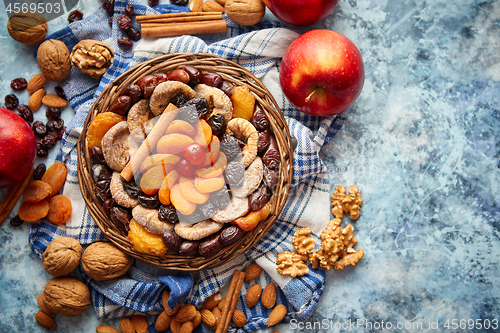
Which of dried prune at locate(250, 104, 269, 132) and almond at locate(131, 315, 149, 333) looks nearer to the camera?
dried prune at locate(250, 104, 269, 132)

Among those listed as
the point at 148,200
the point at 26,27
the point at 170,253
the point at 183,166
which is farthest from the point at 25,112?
the point at 170,253

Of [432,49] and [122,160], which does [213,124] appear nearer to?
[122,160]

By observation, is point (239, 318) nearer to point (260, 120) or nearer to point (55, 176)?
point (260, 120)

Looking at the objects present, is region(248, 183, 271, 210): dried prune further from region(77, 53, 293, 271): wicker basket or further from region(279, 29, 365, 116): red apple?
region(279, 29, 365, 116): red apple

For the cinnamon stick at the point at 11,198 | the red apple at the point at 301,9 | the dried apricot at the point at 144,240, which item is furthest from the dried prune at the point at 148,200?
the red apple at the point at 301,9

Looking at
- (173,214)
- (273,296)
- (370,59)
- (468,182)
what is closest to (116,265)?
(173,214)

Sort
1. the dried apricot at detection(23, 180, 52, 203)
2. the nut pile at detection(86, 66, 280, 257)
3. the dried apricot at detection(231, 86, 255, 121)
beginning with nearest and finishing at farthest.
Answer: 1. the nut pile at detection(86, 66, 280, 257)
2. the dried apricot at detection(231, 86, 255, 121)
3. the dried apricot at detection(23, 180, 52, 203)

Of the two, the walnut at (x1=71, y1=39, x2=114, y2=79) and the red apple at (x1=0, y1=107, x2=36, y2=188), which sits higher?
the walnut at (x1=71, y1=39, x2=114, y2=79)

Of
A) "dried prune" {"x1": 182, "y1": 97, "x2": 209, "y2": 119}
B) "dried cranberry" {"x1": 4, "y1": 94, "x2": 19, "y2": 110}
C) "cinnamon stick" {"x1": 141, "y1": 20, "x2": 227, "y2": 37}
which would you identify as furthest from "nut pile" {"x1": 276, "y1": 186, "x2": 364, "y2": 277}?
"dried cranberry" {"x1": 4, "y1": 94, "x2": 19, "y2": 110}
